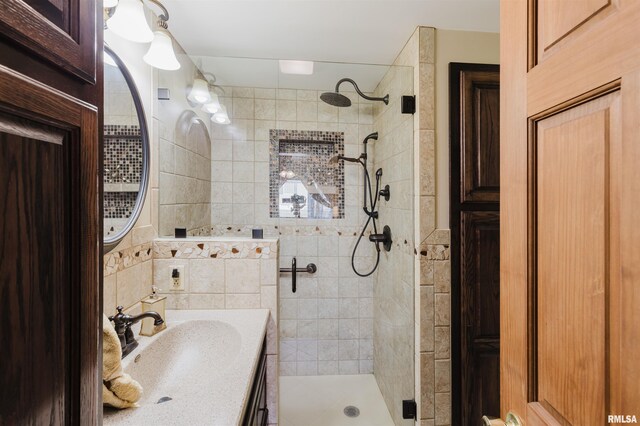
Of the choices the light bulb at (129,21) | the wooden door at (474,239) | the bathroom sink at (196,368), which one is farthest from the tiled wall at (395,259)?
the light bulb at (129,21)

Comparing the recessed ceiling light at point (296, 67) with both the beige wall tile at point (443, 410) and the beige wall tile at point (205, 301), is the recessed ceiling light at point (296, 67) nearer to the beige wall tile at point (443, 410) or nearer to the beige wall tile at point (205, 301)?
the beige wall tile at point (205, 301)

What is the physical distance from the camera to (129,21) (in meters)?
1.05

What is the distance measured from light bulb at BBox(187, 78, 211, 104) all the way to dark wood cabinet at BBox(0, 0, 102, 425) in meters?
1.48

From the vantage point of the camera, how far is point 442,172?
5.45 ft

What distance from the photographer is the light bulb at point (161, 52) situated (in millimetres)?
1216

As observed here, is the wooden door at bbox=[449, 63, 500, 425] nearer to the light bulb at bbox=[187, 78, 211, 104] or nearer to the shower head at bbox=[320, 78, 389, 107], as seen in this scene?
the shower head at bbox=[320, 78, 389, 107]

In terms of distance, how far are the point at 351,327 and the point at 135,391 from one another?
5.70ft

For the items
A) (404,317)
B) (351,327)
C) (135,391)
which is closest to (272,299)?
(135,391)

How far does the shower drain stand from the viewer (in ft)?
6.62

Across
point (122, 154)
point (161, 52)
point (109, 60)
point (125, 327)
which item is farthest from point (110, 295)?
point (161, 52)

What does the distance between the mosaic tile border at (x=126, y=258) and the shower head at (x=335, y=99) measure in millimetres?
1487

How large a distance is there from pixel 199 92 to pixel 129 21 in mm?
771

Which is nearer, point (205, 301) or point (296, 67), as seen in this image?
point (205, 301)

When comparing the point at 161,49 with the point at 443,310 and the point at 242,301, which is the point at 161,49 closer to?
the point at 242,301
